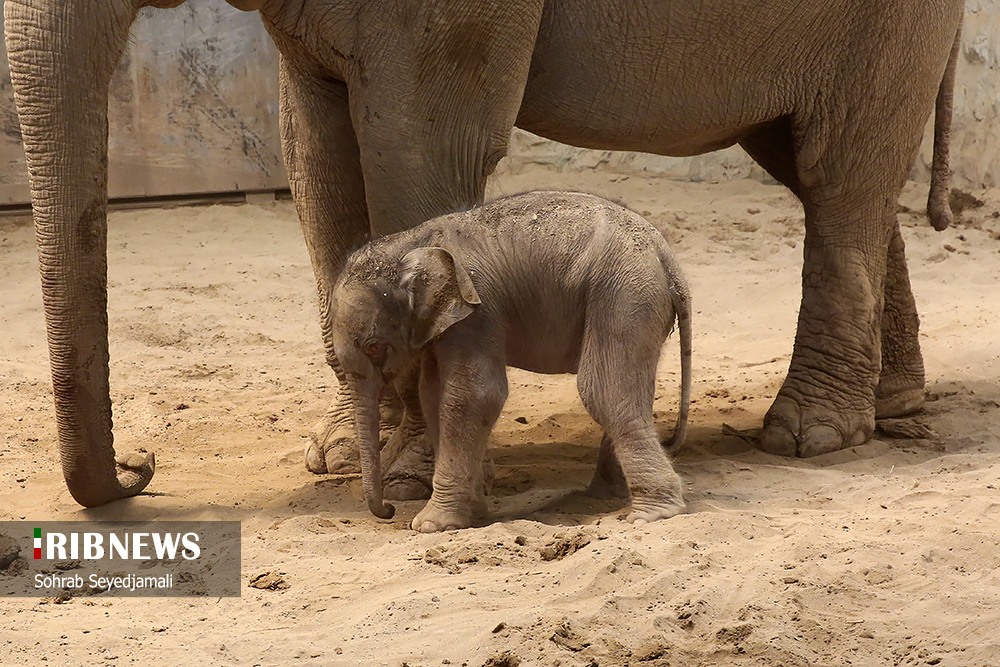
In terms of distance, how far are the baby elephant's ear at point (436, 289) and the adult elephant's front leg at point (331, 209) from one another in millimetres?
665

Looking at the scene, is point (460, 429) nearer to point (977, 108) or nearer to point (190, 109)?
point (190, 109)

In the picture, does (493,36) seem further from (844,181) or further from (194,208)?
(194,208)

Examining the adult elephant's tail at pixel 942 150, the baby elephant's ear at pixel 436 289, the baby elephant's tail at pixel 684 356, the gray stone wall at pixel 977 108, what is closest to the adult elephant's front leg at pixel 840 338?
the adult elephant's tail at pixel 942 150

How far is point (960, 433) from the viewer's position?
5332 millimetres

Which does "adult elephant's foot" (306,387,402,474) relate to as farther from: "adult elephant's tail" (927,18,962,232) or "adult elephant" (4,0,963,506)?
"adult elephant's tail" (927,18,962,232)

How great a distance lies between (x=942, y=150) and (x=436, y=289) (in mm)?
3241

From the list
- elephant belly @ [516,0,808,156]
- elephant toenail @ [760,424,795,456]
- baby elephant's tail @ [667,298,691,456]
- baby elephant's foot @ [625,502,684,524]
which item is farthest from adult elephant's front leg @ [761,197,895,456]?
baby elephant's foot @ [625,502,684,524]

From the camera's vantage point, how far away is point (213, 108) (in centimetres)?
984

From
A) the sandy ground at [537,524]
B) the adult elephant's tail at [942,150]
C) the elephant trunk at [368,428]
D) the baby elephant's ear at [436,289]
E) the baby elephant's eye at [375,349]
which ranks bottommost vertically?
the sandy ground at [537,524]

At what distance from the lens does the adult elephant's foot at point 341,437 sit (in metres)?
5.00

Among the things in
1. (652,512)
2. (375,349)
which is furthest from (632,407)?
(375,349)

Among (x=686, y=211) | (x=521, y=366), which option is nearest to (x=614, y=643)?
(x=521, y=366)

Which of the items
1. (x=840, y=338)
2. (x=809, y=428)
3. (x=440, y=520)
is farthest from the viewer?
(x=840, y=338)

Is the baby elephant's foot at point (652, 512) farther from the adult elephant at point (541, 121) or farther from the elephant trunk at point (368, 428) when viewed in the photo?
the adult elephant at point (541, 121)
